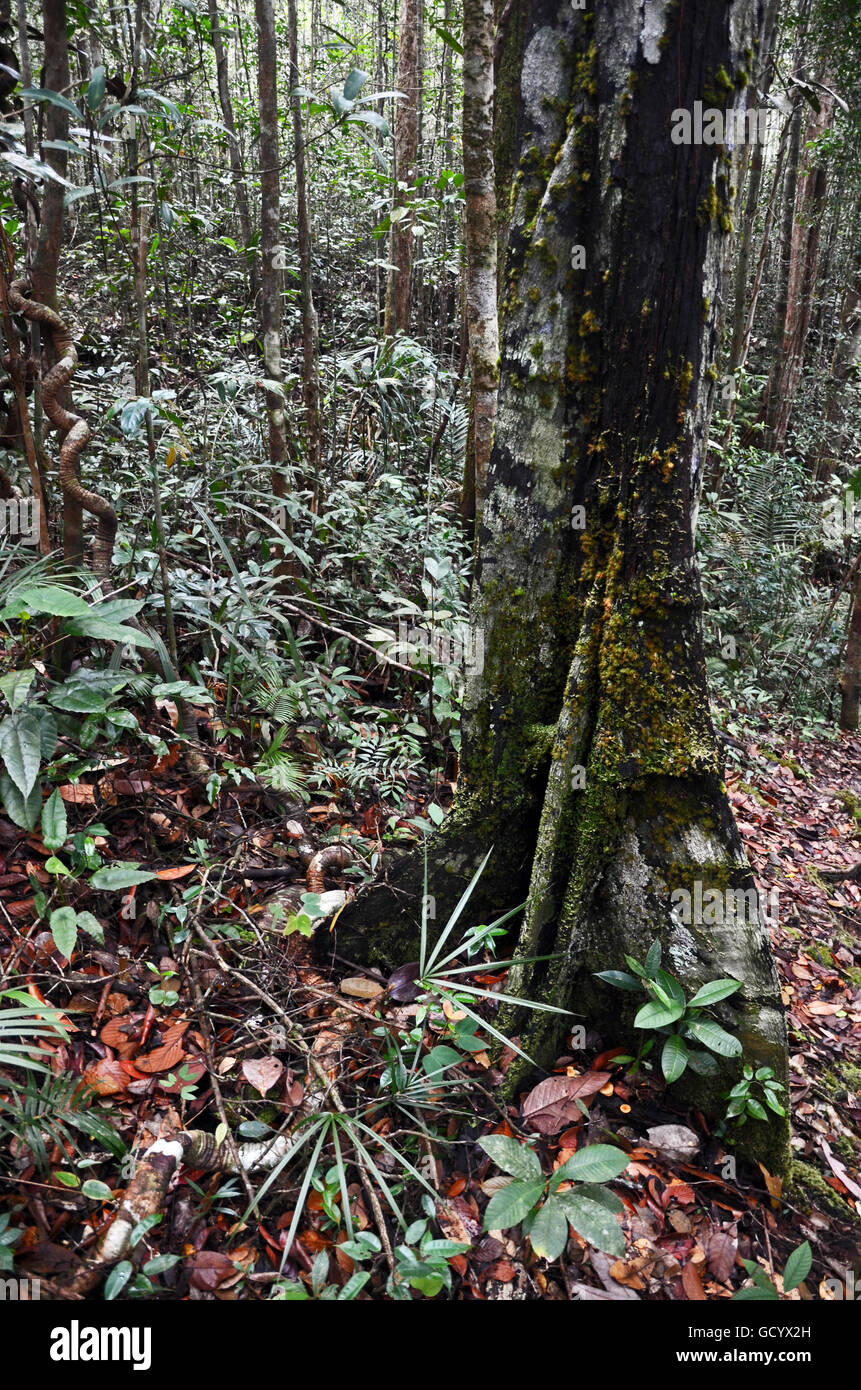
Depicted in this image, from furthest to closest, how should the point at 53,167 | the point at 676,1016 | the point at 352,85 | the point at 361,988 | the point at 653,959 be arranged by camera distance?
the point at 352,85
the point at 53,167
the point at 361,988
the point at 653,959
the point at 676,1016

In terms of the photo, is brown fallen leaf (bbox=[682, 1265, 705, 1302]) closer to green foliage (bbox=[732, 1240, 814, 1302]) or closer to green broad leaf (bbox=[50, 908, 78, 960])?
green foliage (bbox=[732, 1240, 814, 1302])

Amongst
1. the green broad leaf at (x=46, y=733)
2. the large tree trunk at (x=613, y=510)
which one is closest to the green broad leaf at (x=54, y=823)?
the green broad leaf at (x=46, y=733)

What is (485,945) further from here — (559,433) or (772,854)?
(772,854)

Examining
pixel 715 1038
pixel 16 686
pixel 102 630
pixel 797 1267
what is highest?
pixel 102 630

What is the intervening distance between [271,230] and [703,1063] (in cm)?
414

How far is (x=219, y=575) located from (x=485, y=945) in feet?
7.70

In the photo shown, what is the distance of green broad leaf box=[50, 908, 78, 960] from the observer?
2.21 m

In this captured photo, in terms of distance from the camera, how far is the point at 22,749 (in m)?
2.35

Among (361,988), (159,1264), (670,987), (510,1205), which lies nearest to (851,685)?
(670,987)

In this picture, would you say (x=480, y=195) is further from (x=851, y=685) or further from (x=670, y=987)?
(x=851, y=685)

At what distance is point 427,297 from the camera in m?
10.1

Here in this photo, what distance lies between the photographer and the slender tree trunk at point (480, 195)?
3.78 metres

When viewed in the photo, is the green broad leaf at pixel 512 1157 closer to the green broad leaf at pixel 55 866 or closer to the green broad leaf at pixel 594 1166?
the green broad leaf at pixel 594 1166

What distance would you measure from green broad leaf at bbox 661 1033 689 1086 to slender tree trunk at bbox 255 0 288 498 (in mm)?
3133
